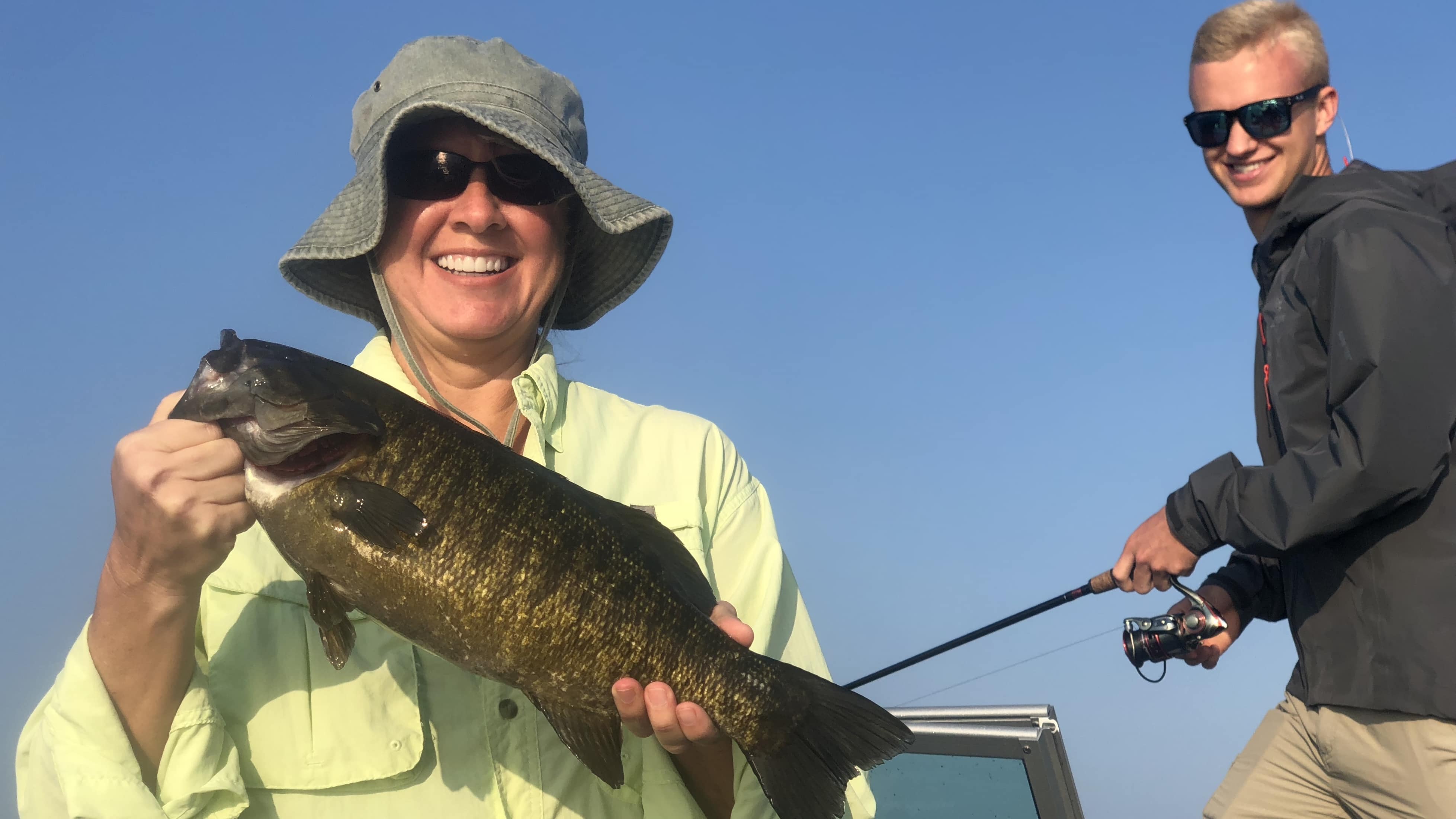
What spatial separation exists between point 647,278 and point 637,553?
1.49 meters

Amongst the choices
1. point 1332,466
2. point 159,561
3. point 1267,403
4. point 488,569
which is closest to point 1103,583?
point 1267,403

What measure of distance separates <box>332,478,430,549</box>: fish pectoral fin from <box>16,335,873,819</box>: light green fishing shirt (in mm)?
455

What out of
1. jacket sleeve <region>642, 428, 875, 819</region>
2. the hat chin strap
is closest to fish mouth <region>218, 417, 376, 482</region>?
the hat chin strap

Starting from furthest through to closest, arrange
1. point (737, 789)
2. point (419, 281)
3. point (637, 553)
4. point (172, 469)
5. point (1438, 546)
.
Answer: point (1438, 546) < point (419, 281) < point (737, 789) < point (637, 553) < point (172, 469)

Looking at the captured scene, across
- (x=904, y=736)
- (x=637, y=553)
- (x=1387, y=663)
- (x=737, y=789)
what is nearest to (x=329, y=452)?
(x=637, y=553)

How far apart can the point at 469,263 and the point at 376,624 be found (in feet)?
3.54

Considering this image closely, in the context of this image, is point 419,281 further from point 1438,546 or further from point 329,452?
point 1438,546

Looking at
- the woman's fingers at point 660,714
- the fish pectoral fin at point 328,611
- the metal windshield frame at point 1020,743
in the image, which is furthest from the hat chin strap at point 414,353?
the metal windshield frame at point 1020,743

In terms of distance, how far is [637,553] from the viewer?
106 inches

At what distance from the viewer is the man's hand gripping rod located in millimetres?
5465

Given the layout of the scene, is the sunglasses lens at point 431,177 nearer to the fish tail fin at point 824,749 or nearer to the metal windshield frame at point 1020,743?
the fish tail fin at point 824,749

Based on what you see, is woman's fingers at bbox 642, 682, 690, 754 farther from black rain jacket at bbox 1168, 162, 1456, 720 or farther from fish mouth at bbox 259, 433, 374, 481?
black rain jacket at bbox 1168, 162, 1456, 720

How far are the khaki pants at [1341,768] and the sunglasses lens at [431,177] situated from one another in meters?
3.83

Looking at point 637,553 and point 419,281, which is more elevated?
point 419,281
